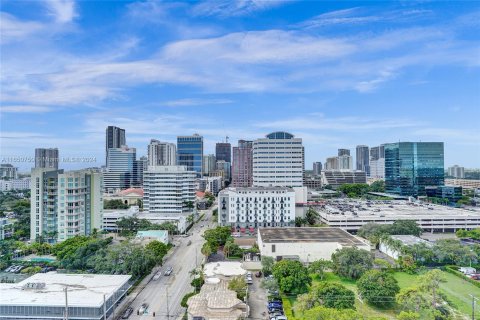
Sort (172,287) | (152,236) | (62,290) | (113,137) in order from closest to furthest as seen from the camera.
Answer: (62,290)
(172,287)
(152,236)
(113,137)

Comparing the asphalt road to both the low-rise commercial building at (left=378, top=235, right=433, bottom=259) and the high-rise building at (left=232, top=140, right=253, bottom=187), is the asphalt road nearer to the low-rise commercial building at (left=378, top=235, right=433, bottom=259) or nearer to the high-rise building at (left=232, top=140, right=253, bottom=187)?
the low-rise commercial building at (left=378, top=235, right=433, bottom=259)

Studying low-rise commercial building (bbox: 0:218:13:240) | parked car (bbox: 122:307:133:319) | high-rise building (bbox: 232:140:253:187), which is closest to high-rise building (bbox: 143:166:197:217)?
low-rise commercial building (bbox: 0:218:13:240)

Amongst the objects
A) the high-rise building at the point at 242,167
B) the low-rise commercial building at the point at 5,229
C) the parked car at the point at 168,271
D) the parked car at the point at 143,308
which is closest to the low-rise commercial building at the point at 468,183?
the high-rise building at the point at 242,167

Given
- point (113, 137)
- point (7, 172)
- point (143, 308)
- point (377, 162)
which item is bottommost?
point (143, 308)

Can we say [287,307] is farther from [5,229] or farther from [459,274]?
[5,229]

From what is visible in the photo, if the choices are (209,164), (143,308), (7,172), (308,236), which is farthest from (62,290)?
(209,164)

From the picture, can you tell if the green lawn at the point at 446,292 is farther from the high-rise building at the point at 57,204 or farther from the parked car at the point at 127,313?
the high-rise building at the point at 57,204
